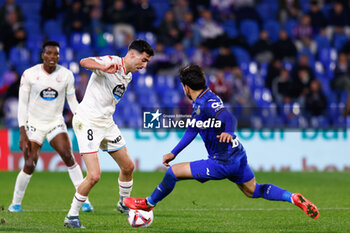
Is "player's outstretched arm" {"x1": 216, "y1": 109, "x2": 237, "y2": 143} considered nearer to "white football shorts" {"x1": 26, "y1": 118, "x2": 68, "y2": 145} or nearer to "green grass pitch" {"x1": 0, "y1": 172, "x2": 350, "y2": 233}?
"green grass pitch" {"x1": 0, "y1": 172, "x2": 350, "y2": 233}

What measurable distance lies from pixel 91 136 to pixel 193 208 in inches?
89.4

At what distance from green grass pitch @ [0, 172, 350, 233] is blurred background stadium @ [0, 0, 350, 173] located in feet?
4.56

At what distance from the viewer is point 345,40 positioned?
18578 millimetres

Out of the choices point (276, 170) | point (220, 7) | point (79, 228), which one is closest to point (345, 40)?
point (220, 7)

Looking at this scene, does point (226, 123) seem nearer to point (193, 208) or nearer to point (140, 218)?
point (140, 218)

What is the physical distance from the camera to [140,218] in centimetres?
663

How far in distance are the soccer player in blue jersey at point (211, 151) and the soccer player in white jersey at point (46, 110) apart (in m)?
2.16

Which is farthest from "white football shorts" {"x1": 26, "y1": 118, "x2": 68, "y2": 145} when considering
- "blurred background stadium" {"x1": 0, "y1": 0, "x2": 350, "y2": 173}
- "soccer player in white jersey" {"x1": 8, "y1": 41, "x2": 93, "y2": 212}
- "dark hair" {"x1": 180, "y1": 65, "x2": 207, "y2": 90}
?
"blurred background stadium" {"x1": 0, "y1": 0, "x2": 350, "y2": 173}

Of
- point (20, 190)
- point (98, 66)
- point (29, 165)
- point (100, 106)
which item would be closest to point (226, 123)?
point (98, 66)

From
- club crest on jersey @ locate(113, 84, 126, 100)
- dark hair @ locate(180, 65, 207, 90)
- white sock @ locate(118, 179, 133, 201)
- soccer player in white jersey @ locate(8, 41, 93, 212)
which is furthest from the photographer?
soccer player in white jersey @ locate(8, 41, 93, 212)

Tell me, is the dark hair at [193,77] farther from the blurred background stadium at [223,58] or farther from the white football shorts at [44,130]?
the blurred background stadium at [223,58]

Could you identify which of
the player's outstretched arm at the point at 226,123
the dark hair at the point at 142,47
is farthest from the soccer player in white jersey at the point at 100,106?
the player's outstretched arm at the point at 226,123

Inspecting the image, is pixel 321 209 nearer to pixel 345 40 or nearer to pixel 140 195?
pixel 140 195

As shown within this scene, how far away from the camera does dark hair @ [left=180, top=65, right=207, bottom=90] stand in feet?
21.3
